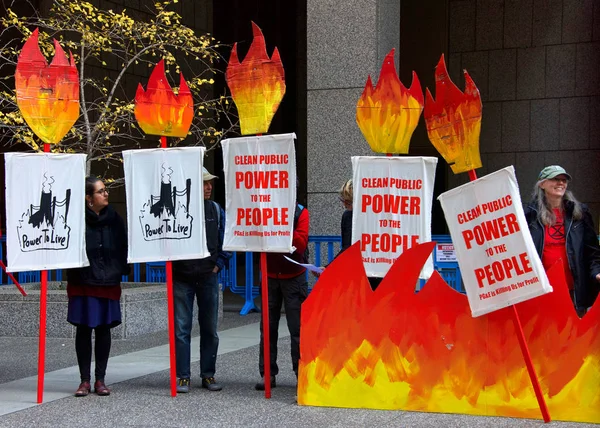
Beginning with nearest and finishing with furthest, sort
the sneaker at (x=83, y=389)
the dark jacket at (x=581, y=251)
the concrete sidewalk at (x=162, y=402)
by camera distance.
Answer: the concrete sidewalk at (x=162, y=402)
the dark jacket at (x=581, y=251)
the sneaker at (x=83, y=389)

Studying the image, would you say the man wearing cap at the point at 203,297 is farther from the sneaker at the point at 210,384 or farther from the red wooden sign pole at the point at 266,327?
the red wooden sign pole at the point at 266,327

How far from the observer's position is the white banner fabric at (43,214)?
7875mm

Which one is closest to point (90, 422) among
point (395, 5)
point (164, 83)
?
point (164, 83)

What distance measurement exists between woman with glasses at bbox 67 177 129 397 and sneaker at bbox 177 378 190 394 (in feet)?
2.01

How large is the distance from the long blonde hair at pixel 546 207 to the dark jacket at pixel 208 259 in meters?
2.73

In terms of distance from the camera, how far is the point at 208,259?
27.1 feet

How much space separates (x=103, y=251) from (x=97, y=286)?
0.99ft

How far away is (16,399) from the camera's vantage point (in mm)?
7941

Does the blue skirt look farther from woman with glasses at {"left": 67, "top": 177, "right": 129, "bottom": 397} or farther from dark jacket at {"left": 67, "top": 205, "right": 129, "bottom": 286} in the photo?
dark jacket at {"left": 67, "top": 205, "right": 129, "bottom": 286}

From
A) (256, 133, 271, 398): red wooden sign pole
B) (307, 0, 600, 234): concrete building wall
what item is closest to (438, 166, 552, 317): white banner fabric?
(256, 133, 271, 398): red wooden sign pole

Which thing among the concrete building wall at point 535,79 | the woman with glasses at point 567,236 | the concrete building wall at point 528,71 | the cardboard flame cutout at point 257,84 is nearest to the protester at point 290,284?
the cardboard flame cutout at point 257,84

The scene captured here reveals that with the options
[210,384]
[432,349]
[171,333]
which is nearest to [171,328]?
[171,333]

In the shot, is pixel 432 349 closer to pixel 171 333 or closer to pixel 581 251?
pixel 581 251

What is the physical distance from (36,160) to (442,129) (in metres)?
3.36
